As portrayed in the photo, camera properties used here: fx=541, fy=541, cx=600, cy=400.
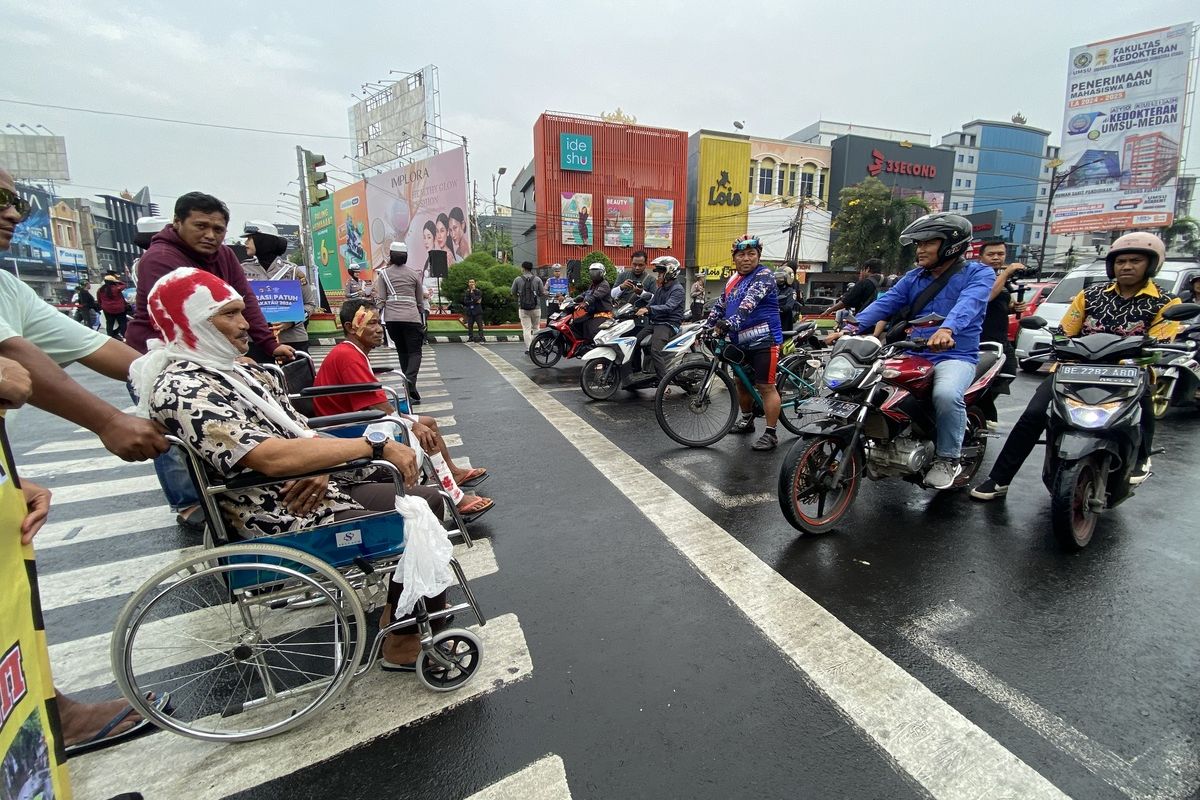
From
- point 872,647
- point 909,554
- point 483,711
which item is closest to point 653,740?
point 483,711

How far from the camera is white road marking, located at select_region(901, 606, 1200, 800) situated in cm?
170

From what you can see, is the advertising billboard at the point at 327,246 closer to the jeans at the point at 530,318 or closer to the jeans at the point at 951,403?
the jeans at the point at 530,318

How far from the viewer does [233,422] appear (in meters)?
1.86

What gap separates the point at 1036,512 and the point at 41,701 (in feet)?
16.6

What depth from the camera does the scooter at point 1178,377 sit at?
201 inches

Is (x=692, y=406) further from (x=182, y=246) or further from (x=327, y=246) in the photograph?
(x=327, y=246)

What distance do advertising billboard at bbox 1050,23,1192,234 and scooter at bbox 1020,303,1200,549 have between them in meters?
29.1

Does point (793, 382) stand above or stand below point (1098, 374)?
below

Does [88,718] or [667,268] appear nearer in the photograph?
[88,718]

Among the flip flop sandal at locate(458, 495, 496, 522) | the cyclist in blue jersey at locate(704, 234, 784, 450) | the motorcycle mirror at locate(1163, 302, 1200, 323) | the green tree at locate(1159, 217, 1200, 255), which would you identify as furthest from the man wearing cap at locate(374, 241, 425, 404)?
the green tree at locate(1159, 217, 1200, 255)

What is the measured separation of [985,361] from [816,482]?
175cm

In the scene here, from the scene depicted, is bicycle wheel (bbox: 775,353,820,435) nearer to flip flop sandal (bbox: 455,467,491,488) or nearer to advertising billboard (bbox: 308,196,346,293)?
flip flop sandal (bbox: 455,467,491,488)

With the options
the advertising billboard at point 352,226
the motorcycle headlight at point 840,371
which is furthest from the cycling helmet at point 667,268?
the advertising billboard at point 352,226


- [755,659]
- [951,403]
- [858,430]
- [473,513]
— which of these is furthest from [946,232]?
[473,513]
